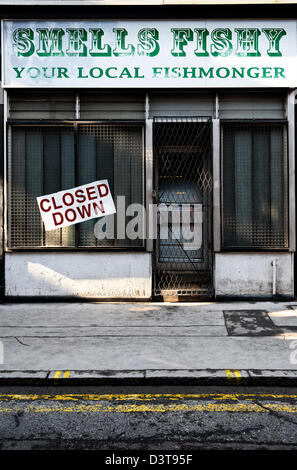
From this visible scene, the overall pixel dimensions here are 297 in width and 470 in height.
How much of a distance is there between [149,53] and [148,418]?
7.36m

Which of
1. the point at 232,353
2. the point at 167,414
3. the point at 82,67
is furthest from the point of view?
the point at 82,67

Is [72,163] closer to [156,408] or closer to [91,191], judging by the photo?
[91,191]

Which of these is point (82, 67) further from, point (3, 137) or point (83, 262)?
point (83, 262)

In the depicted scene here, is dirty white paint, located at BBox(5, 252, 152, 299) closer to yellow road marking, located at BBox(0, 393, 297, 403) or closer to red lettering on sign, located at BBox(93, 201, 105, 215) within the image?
red lettering on sign, located at BBox(93, 201, 105, 215)

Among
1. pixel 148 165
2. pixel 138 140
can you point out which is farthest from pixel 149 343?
pixel 138 140

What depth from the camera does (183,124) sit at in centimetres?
963

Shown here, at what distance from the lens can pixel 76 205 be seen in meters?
9.48

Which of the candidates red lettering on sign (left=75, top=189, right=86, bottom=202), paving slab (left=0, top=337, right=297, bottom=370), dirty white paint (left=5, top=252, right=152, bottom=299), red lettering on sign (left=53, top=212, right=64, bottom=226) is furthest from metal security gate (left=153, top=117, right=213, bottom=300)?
paving slab (left=0, top=337, right=297, bottom=370)

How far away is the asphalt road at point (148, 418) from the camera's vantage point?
3.74 metres

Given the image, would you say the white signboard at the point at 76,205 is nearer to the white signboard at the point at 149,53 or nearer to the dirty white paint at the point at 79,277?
the dirty white paint at the point at 79,277

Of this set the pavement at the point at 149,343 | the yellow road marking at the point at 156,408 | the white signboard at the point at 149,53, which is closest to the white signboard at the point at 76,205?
the pavement at the point at 149,343

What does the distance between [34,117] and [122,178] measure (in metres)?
2.23

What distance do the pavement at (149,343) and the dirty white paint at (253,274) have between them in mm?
326

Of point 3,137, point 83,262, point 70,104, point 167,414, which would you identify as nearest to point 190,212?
point 83,262
